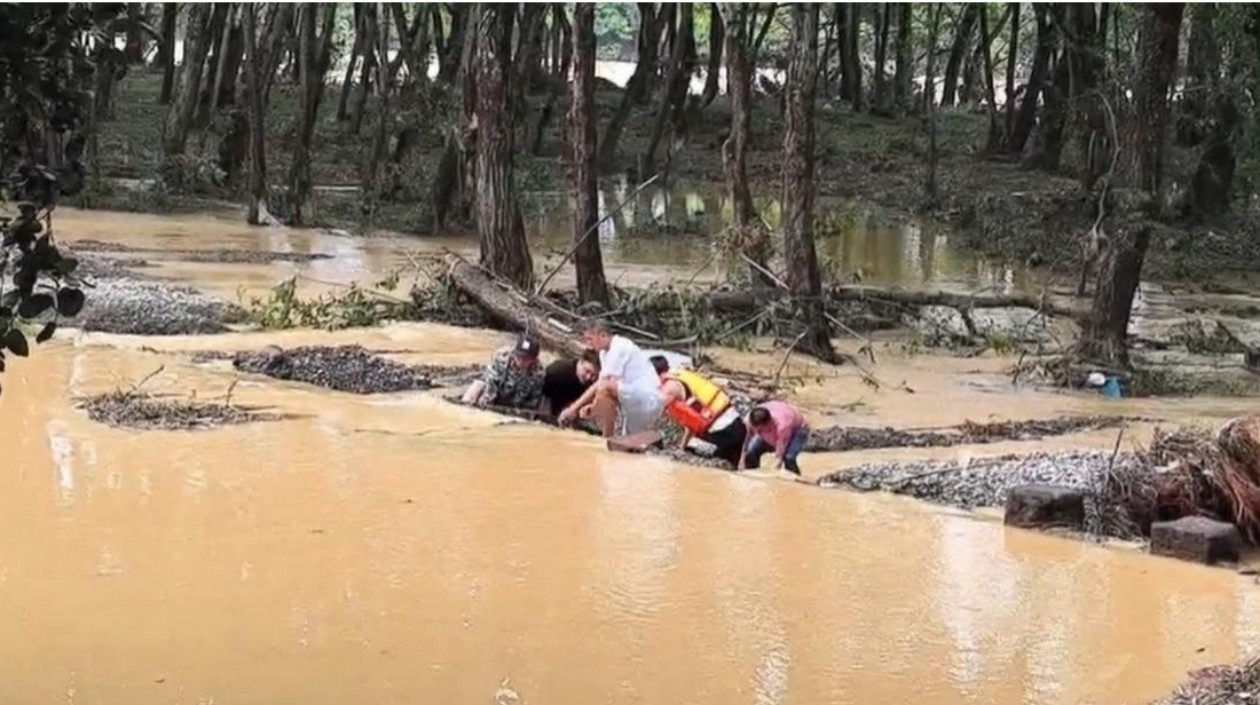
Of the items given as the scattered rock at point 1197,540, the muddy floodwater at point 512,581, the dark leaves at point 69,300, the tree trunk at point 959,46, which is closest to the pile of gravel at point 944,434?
the muddy floodwater at point 512,581

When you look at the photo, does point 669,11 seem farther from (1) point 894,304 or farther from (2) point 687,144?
(1) point 894,304

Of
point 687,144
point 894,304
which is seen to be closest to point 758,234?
point 894,304

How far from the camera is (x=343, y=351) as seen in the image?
12734 millimetres

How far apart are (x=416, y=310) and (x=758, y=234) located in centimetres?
298

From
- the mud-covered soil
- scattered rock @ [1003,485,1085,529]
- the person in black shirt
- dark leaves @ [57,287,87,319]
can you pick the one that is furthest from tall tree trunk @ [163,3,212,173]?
dark leaves @ [57,287,87,319]

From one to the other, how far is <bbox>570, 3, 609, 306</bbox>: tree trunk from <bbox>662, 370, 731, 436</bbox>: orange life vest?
14.6 ft

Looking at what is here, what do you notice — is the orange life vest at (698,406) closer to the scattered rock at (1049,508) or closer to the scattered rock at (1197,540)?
the scattered rock at (1049,508)

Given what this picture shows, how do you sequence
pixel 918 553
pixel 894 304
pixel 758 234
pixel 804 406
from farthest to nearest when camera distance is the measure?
pixel 894 304, pixel 758 234, pixel 804 406, pixel 918 553

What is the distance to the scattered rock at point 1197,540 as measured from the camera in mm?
7945

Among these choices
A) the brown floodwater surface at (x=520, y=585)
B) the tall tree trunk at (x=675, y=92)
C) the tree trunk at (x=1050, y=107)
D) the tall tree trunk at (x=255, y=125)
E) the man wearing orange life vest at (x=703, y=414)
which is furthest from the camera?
the tree trunk at (x=1050, y=107)

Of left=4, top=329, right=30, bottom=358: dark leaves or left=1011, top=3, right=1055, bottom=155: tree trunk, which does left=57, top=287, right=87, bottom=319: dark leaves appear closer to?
left=4, top=329, right=30, bottom=358: dark leaves

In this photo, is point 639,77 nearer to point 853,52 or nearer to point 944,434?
point 853,52

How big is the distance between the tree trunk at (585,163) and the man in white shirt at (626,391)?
13.5 ft

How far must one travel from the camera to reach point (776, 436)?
974cm
